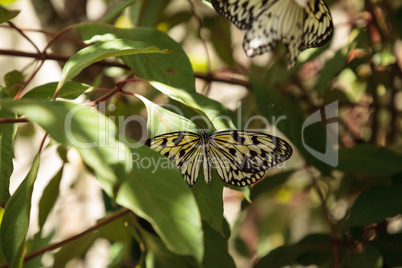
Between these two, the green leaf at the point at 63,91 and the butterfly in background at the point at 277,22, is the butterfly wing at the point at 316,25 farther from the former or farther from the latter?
the green leaf at the point at 63,91

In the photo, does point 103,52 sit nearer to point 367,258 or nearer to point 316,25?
point 316,25

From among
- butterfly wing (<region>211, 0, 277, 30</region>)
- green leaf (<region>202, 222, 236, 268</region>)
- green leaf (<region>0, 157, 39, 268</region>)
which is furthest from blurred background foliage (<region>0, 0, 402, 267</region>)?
green leaf (<region>0, 157, 39, 268</region>)

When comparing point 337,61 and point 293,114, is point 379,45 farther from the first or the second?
point 293,114

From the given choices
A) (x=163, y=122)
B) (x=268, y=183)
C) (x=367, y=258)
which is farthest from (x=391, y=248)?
(x=163, y=122)

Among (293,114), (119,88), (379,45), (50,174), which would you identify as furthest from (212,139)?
(50,174)

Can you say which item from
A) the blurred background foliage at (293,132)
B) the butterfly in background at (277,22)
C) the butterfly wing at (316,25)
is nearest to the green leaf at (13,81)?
the blurred background foliage at (293,132)
